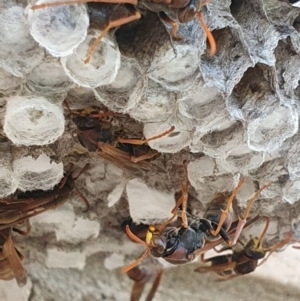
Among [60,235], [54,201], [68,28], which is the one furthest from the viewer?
[60,235]

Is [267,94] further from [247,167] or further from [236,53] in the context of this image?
[247,167]

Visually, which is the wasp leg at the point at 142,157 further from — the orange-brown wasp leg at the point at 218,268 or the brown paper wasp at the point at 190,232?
the orange-brown wasp leg at the point at 218,268

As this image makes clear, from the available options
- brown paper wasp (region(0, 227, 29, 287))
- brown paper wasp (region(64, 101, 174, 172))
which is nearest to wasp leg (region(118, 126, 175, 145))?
brown paper wasp (region(64, 101, 174, 172))

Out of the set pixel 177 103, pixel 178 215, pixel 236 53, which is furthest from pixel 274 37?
pixel 178 215

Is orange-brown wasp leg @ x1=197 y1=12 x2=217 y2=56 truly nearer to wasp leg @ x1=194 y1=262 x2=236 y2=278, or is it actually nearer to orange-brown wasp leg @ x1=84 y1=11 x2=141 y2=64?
orange-brown wasp leg @ x1=84 y1=11 x2=141 y2=64

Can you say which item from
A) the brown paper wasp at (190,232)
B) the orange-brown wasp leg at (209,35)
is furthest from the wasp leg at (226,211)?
the orange-brown wasp leg at (209,35)
